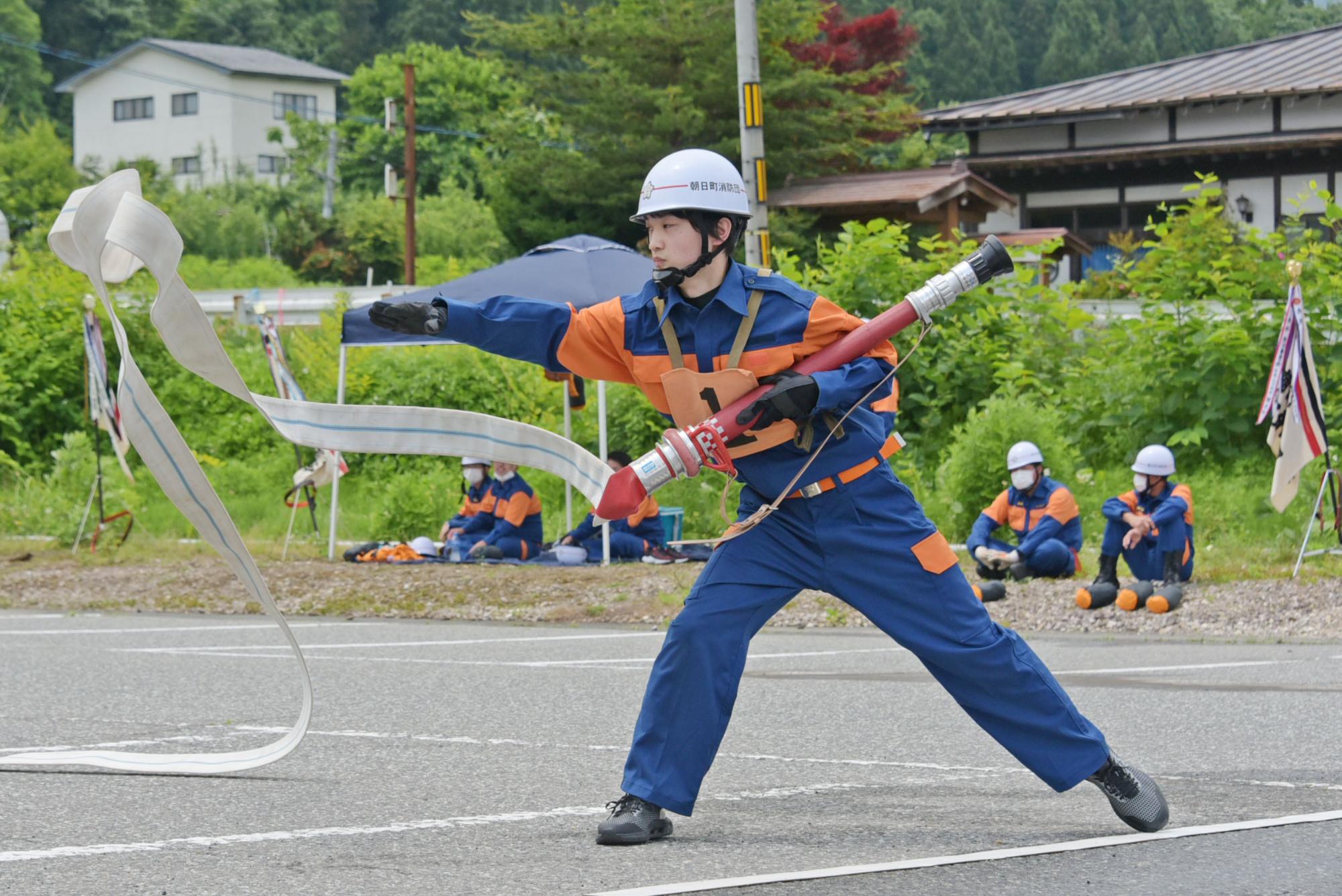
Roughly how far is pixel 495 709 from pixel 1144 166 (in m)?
31.5

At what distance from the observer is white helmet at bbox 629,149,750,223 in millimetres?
5297

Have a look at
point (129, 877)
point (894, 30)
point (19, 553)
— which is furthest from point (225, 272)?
point (129, 877)

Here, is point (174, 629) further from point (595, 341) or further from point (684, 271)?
point (684, 271)

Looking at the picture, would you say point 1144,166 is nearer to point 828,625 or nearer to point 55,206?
point 828,625

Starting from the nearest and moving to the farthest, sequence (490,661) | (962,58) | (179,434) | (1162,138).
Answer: (179,434)
(490,661)
(1162,138)
(962,58)

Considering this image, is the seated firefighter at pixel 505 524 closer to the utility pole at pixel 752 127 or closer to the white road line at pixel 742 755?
the utility pole at pixel 752 127

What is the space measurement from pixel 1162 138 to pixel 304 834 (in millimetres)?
34378

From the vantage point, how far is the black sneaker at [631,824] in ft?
16.4

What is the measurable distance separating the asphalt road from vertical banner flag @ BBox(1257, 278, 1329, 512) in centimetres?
348

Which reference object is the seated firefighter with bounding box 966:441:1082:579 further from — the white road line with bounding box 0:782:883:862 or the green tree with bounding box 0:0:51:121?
the green tree with bounding box 0:0:51:121

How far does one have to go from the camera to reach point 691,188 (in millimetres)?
5305

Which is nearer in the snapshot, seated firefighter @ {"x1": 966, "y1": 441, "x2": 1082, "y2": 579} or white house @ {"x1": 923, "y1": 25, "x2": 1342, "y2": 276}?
seated firefighter @ {"x1": 966, "y1": 441, "x2": 1082, "y2": 579}

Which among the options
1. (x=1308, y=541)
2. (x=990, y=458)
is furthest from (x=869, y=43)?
(x=1308, y=541)

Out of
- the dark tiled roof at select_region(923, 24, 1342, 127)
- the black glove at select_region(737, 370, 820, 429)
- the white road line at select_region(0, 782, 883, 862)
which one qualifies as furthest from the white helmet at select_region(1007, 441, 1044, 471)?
the dark tiled roof at select_region(923, 24, 1342, 127)
